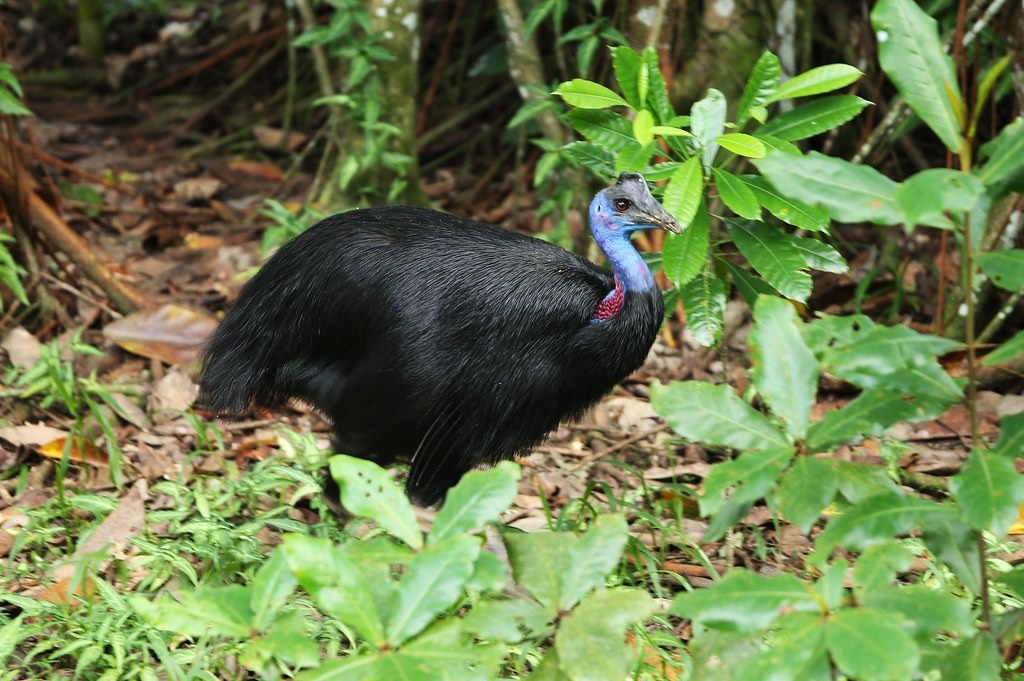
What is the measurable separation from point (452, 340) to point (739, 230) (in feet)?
2.65

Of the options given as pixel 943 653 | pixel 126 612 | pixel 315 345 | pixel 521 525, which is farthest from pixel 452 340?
pixel 943 653

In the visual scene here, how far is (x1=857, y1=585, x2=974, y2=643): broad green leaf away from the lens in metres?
2.01

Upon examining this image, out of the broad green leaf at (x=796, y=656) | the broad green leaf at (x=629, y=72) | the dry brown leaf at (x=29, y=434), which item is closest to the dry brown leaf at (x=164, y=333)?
the dry brown leaf at (x=29, y=434)

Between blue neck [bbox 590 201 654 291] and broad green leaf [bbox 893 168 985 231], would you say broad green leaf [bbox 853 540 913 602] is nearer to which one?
broad green leaf [bbox 893 168 985 231]

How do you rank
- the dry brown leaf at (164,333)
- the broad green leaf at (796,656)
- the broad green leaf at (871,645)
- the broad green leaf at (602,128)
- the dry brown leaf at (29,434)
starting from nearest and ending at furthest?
the broad green leaf at (871,645)
the broad green leaf at (796,656)
the broad green leaf at (602,128)
the dry brown leaf at (29,434)
the dry brown leaf at (164,333)

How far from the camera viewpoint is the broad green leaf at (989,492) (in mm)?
1987

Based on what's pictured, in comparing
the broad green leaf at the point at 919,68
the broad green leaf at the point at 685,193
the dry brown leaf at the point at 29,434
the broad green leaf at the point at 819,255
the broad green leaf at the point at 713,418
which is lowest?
the dry brown leaf at the point at 29,434

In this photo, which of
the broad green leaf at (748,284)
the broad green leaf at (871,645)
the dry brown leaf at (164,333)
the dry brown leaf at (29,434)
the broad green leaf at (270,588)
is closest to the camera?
the broad green leaf at (871,645)

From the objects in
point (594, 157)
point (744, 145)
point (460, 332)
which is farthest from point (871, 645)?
point (594, 157)

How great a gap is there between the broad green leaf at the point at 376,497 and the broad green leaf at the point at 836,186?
0.82m

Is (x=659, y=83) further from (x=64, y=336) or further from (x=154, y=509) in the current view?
(x=64, y=336)

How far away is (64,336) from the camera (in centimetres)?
453

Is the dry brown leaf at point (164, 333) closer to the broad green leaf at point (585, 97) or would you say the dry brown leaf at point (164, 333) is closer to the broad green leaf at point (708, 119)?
the broad green leaf at point (585, 97)

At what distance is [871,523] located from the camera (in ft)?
7.02
